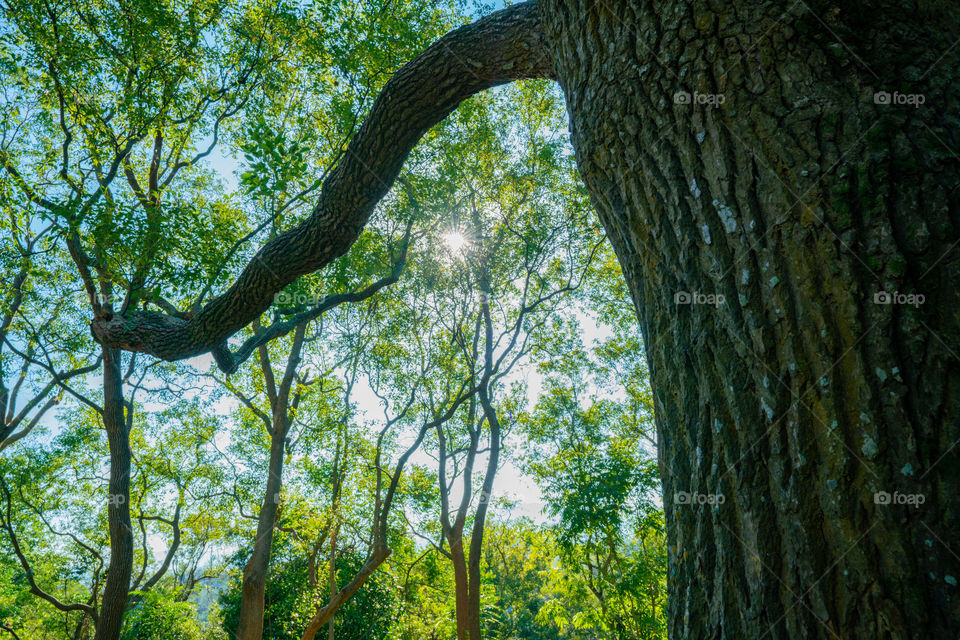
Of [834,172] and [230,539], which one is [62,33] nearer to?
[834,172]

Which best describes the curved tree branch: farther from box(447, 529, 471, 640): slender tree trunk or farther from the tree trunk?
box(447, 529, 471, 640): slender tree trunk

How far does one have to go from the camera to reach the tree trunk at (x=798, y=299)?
0.92m

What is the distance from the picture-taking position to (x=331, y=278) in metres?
6.97

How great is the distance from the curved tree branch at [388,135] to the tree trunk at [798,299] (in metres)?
0.69


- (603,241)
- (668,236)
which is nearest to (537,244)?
(603,241)

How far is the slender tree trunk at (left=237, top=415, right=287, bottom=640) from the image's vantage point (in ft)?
33.2

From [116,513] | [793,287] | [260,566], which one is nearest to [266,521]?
[260,566]

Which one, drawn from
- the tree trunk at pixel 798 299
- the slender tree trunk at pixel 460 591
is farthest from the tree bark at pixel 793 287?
the slender tree trunk at pixel 460 591

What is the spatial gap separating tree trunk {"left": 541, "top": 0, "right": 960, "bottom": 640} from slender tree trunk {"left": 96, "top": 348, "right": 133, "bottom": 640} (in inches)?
395

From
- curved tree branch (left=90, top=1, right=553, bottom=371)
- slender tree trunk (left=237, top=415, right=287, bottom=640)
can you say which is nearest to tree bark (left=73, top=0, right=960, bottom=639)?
curved tree branch (left=90, top=1, right=553, bottom=371)

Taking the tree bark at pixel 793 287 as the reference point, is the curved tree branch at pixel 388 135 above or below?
above

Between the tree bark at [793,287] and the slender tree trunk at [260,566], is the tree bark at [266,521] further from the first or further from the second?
the tree bark at [793,287]

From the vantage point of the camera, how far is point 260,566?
10523mm

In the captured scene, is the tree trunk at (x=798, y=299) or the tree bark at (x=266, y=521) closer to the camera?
the tree trunk at (x=798, y=299)
